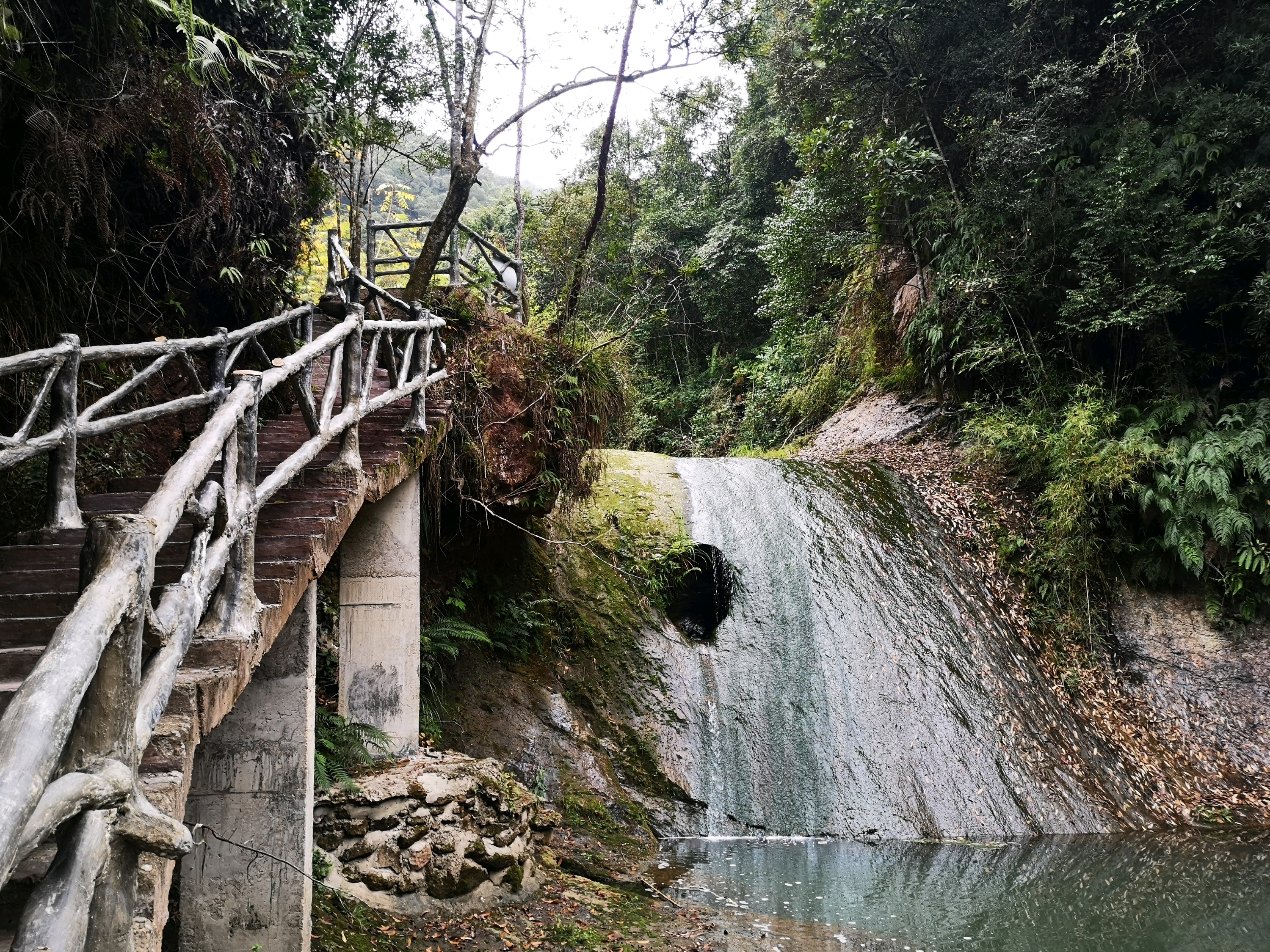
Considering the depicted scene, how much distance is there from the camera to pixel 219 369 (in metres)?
3.90

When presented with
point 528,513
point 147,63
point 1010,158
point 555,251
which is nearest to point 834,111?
point 1010,158

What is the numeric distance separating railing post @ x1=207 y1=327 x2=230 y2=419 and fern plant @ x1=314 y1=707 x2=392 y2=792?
8.78 ft

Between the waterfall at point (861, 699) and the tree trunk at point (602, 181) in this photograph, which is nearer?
the waterfall at point (861, 699)

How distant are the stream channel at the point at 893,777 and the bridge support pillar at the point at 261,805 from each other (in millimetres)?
3082

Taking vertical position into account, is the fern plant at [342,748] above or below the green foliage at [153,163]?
below

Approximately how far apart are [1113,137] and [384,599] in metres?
12.1

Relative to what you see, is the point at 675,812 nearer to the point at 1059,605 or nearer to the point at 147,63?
the point at 1059,605

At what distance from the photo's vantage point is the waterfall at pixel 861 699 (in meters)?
8.54

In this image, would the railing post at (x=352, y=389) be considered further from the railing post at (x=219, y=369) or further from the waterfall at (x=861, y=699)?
the waterfall at (x=861, y=699)

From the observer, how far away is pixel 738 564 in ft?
36.5

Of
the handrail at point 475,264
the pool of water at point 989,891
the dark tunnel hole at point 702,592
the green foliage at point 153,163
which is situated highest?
the handrail at point 475,264

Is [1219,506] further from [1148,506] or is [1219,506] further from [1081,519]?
[1081,519]

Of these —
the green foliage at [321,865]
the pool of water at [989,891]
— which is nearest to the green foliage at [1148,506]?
the pool of water at [989,891]

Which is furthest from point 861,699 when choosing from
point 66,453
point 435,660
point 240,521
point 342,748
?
point 66,453
